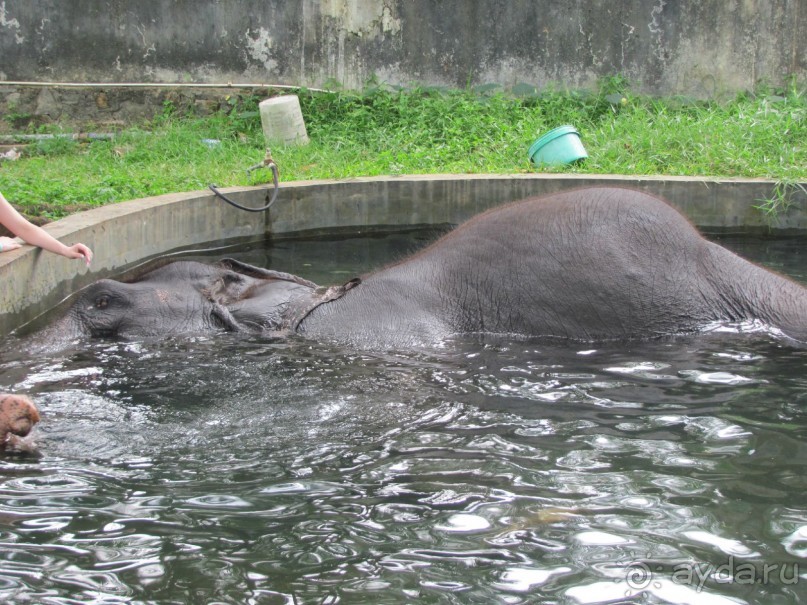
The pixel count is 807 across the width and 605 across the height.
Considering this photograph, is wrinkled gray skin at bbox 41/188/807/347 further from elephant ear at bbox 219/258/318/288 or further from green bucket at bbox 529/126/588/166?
green bucket at bbox 529/126/588/166

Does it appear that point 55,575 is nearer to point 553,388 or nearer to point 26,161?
point 553,388

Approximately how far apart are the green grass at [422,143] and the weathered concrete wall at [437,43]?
39cm

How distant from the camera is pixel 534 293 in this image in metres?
5.24

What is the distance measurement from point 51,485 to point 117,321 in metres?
2.10

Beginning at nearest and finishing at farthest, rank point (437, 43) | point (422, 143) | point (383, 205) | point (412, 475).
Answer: point (412, 475), point (383, 205), point (422, 143), point (437, 43)

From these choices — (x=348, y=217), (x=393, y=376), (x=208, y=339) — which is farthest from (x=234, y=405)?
(x=348, y=217)

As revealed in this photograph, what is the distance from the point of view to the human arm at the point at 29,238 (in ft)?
17.3

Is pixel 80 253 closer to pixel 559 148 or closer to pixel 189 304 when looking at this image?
pixel 189 304

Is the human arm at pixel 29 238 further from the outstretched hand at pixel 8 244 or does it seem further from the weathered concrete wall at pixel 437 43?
the weathered concrete wall at pixel 437 43

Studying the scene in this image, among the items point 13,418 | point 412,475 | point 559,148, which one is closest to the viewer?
point 412,475

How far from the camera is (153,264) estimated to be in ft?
18.6

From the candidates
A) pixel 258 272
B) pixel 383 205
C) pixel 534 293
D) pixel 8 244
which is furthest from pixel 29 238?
pixel 383 205

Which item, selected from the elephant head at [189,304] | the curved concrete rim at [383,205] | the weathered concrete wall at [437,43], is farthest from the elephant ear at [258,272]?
the weathered concrete wall at [437,43]

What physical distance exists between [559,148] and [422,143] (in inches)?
66.7
